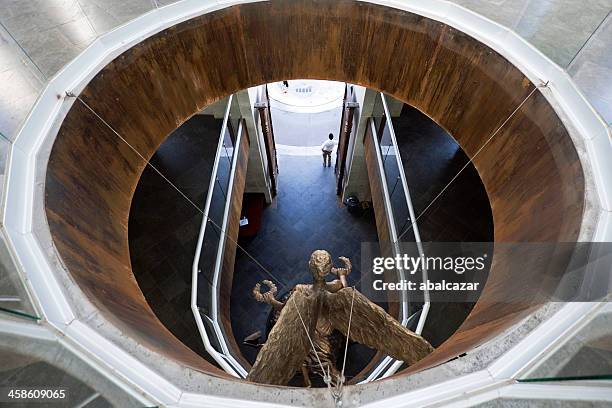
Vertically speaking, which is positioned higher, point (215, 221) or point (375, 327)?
point (215, 221)

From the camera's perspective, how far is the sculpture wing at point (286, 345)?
2799 mm

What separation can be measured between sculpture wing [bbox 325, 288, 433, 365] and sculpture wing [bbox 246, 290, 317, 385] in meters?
0.25

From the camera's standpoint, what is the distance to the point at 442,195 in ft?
22.4

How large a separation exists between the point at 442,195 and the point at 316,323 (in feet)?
14.5

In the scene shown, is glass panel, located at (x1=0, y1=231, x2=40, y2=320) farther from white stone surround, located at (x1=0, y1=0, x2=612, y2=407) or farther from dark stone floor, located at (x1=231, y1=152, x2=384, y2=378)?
dark stone floor, located at (x1=231, y1=152, x2=384, y2=378)

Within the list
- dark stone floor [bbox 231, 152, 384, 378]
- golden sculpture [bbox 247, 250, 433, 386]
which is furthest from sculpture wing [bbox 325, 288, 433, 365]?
dark stone floor [bbox 231, 152, 384, 378]

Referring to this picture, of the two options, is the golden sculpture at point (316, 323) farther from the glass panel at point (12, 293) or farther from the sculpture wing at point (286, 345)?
the glass panel at point (12, 293)

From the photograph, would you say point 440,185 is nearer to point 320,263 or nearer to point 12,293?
point 320,263

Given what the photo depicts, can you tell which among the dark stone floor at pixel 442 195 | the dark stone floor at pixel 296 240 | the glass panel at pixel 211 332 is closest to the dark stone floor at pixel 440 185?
the dark stone floor at pixel 442 195

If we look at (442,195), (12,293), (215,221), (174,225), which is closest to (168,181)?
(174,225)

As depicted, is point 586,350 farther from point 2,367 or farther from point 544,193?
point 2,367

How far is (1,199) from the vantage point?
104 inches

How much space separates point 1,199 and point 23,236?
37 cm

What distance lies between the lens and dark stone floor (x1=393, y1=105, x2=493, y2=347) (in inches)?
195
